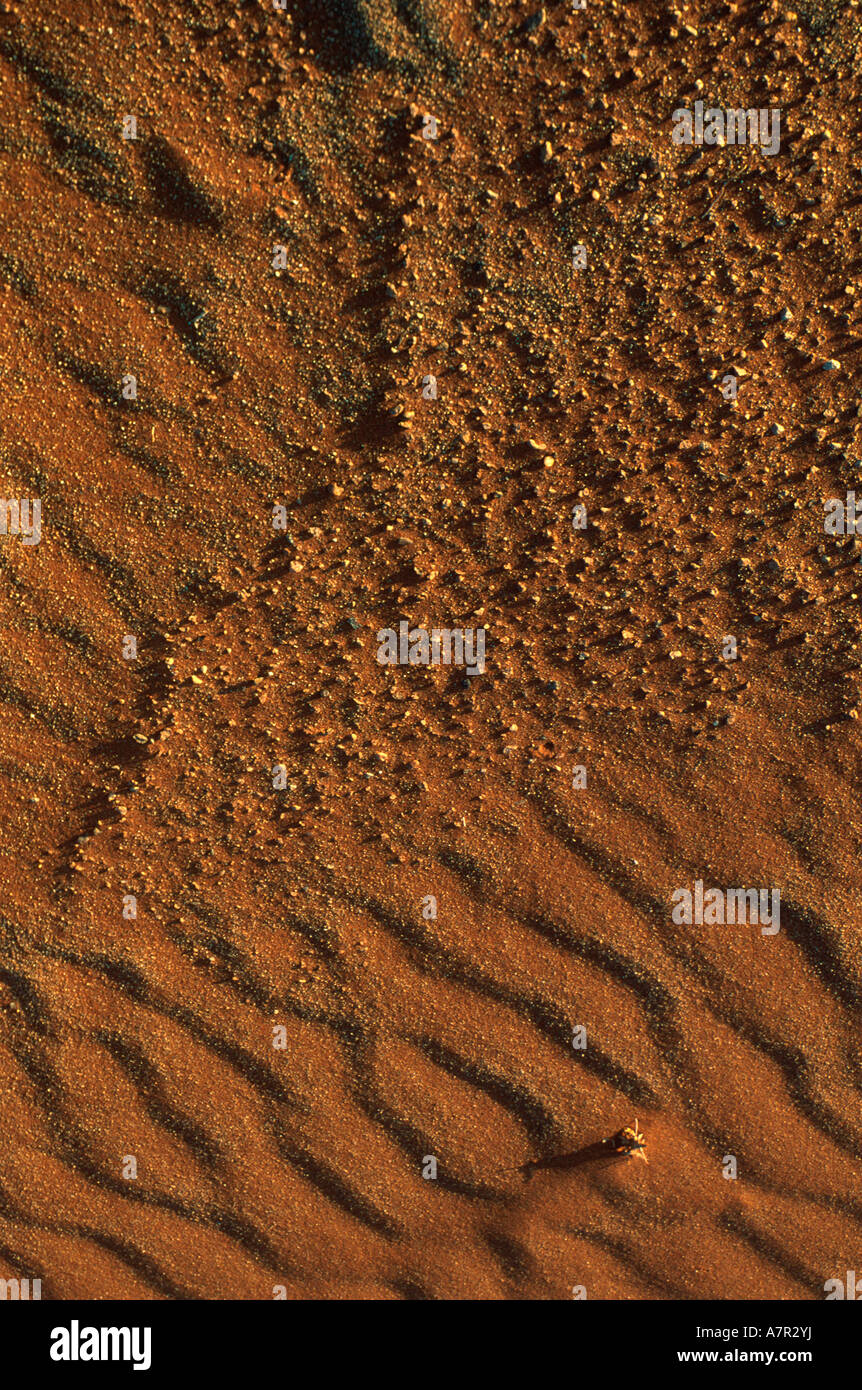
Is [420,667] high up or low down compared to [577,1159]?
up

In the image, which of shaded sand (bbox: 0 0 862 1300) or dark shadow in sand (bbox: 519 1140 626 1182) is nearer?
Answer: shaded sand (bbox: 0 0 862 1300)

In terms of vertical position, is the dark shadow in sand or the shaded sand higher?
the shaded sand

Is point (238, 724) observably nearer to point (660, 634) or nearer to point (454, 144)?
point (660, 634)

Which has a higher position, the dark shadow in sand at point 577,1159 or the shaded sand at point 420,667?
the shaded sand at point 420,667

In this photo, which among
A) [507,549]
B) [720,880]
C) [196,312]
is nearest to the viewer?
[196,312]

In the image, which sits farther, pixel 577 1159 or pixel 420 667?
pixel 577 1159

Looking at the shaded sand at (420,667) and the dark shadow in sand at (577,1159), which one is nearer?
the shaded sand at (420,667)
